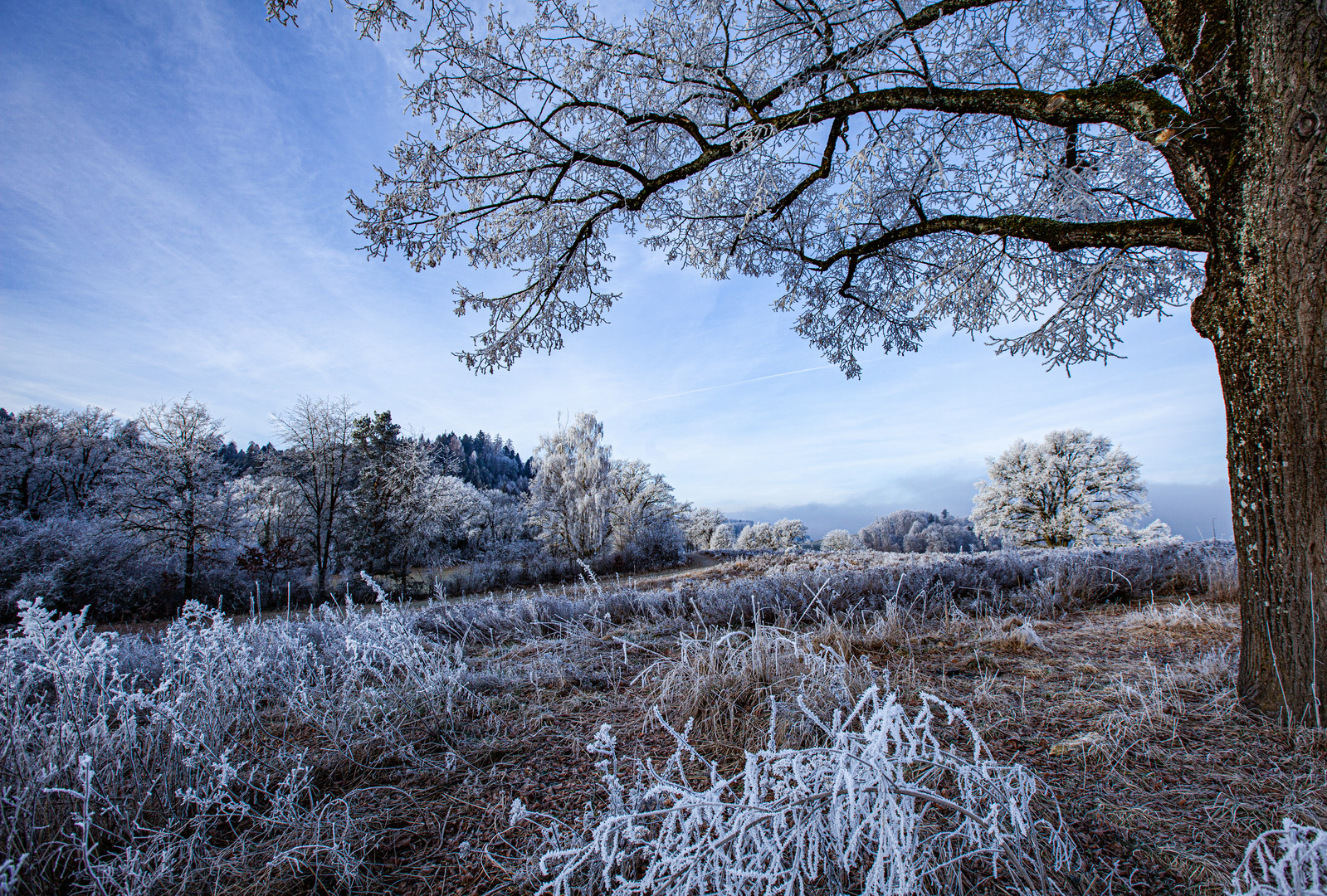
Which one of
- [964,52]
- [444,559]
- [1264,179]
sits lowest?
[444,559]

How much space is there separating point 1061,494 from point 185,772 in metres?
29.3

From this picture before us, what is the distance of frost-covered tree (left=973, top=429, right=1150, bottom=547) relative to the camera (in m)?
21.7

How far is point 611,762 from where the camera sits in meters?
2.05

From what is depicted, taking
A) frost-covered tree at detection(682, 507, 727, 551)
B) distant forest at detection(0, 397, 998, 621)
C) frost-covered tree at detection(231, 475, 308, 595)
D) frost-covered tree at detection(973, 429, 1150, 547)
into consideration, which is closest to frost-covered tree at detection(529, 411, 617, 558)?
distant forest at detection(0, 397, 998, 621)

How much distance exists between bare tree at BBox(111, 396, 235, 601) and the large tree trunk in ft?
71.8

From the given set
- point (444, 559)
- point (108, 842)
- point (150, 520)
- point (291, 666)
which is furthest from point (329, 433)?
point (108, 842)

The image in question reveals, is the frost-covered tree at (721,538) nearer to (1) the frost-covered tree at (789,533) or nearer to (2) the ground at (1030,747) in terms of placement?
(1) the frost-covered tree at (789,533)

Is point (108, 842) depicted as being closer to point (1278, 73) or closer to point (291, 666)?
point (291, 666)

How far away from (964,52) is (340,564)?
26201 millimetres

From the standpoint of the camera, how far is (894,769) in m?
1.22

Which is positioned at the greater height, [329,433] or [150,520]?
[329,433]

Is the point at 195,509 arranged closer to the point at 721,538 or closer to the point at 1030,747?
the point at 1030,747

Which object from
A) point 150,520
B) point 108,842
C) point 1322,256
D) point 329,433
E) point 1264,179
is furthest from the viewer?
point 329,433

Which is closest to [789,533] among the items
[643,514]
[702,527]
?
[702,527]
